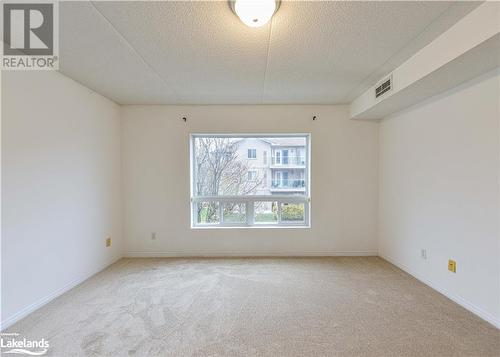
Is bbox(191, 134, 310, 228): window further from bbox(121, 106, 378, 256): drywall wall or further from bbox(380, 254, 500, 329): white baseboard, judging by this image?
bbox(380, 254, 500, 329): white baseboard

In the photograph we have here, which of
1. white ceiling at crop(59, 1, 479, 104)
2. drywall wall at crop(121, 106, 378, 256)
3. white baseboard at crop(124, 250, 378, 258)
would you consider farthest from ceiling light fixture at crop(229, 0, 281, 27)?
white baseboard at crop(124, 250, 378, 258)

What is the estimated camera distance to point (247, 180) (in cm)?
386

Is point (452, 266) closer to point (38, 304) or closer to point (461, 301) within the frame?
point (461, 301)

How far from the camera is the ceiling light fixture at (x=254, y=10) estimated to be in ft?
4.90

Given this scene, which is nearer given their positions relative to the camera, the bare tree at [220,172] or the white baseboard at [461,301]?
the white baseboard at [461,301]

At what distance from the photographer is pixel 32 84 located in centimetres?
219

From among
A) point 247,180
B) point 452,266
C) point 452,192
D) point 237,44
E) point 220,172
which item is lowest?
point 452,266

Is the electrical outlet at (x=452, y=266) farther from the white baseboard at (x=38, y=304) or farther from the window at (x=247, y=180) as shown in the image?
the white baseboard at (x=38, y=304)

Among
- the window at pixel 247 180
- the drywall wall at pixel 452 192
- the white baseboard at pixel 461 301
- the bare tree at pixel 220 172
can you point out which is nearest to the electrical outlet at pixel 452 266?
the drywall wall at pixel 452 192
